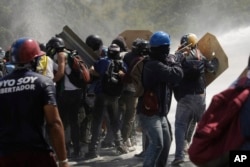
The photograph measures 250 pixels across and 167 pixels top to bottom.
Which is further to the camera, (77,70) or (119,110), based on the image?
(119,110)

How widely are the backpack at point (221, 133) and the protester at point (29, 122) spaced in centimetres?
117

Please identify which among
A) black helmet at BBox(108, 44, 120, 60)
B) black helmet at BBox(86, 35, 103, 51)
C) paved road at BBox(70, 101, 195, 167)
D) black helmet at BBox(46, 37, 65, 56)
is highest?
black helmet at BBox(86, 35, 103, 51)

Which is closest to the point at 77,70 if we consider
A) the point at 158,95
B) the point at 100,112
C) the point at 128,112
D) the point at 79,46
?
the point at 100,112

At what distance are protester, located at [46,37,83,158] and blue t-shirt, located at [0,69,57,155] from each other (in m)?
3.29

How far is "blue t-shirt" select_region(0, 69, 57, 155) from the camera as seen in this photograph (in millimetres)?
4145

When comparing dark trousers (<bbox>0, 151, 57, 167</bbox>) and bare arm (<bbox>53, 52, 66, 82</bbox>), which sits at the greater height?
bare arm (<bbox>53, 52, 66, 82</bbox>)

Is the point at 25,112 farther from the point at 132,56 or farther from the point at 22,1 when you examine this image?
the point at 22,1

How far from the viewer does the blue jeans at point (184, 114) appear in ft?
24.4

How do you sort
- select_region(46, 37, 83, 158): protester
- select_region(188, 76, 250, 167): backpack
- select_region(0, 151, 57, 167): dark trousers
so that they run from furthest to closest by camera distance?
1. select_region(46, 37, 83, 158): protester
2. select_region(0, 151, 57, 167): dark trousers
3. select_region(188, 76, 250, 167): backpack

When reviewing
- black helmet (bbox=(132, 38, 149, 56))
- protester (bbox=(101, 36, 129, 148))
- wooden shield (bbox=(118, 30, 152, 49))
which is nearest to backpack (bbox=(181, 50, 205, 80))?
black helmet (bbox=(132, 38, 149, 56))

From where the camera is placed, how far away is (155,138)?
600cm

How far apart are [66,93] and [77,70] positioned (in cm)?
36

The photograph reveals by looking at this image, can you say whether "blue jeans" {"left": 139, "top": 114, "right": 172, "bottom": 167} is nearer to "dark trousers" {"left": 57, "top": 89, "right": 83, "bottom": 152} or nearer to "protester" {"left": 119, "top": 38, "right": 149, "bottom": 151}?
"protester" {"left": 119, "top": 38, "right": 149, "bottom": 151}

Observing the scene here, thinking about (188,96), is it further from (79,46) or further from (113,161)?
(79,46)
